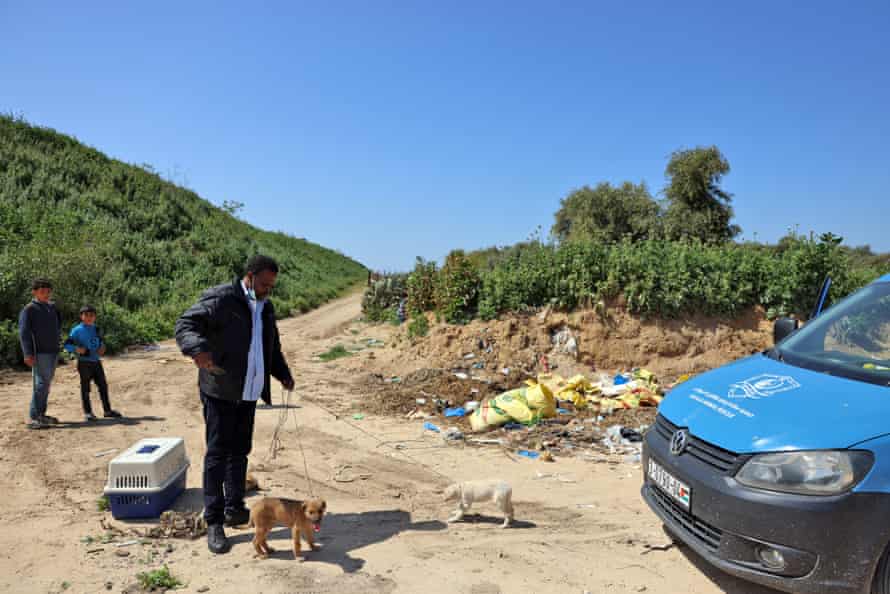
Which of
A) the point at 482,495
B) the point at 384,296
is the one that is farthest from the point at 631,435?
the point at 384,296

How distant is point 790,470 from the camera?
2.94 meters

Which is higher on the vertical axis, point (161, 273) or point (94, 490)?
point (161, 273)

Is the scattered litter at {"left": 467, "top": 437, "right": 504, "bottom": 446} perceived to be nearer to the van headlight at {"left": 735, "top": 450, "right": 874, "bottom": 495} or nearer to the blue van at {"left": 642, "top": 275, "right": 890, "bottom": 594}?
the blue van at {"left": 642, "top": 275, "right": 890, "bottom": 594}

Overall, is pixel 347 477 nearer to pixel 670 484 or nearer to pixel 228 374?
pixel 228 374

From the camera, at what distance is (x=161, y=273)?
80.3ft

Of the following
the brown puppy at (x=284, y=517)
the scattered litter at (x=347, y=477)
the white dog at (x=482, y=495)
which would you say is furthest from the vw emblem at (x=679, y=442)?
the scattered litter at (x=347, y=477)

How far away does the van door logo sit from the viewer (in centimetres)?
348

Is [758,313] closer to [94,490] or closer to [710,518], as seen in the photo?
[710,518]

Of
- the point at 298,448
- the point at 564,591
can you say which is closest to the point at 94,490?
the point at 298,448

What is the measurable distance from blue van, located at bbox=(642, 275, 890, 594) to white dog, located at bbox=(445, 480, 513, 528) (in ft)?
3.70

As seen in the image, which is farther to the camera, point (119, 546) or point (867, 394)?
point (119, 546)

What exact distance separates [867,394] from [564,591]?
6.94 feet

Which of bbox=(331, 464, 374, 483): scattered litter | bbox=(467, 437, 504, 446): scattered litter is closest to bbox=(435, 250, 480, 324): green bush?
bbox=(467, 437, 504, 446): scattered litter

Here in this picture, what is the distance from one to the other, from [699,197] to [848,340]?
1103 inches
